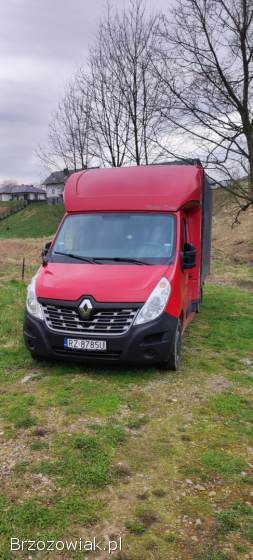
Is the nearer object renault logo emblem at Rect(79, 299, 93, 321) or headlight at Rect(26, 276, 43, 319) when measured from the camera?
renault logo emblem at Rect(79, 299, 93, 321)

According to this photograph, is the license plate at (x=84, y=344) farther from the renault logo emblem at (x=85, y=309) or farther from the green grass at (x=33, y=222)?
the green grass at (x=33, y=222)

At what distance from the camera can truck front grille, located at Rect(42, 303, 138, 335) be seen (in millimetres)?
5336

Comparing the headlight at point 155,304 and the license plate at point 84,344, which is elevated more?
the headlight at point 155,304

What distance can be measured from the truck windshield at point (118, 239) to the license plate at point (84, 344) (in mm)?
1171

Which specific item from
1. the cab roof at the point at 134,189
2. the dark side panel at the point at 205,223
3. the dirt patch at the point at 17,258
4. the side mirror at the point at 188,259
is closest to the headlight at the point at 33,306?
the cab roof at the point at 134,189

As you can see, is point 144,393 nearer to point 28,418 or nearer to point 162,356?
point 162,356

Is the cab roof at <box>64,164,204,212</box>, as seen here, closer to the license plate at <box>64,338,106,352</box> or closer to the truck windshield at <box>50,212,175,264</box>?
the truck windshield at <box>50,212,175,264</box>

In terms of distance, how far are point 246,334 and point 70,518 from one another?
557cm

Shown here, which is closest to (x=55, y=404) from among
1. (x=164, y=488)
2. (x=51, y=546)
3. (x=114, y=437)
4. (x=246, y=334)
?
(x=114, y=437)

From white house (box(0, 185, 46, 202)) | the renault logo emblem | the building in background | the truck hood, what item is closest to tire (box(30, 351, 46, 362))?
the truck hood

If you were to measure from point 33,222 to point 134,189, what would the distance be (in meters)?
51.7

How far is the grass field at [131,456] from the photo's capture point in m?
2.88

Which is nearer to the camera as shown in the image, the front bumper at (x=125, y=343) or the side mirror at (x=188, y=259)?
the front bumper at (x=125, y=343)

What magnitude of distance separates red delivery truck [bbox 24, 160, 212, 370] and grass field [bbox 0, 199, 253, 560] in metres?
0.45
